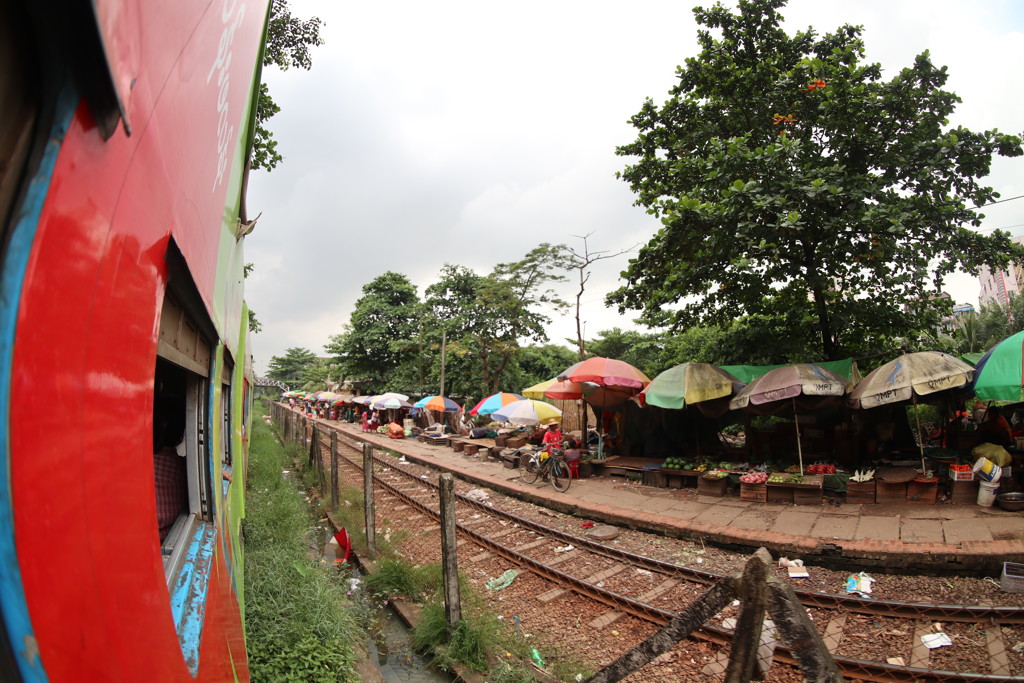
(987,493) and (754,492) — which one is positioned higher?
(987,493)

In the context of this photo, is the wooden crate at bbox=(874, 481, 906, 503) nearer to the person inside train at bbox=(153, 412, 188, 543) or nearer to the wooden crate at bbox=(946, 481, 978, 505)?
the wooden crate at bbox=(946, 481, 978, 505)

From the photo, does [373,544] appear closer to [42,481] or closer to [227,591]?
[227,591]

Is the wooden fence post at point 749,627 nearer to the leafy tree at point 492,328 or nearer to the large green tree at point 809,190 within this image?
the large green tree at point 809,190

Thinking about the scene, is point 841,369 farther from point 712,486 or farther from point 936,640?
point 936,640

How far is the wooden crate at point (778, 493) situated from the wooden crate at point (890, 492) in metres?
1.20

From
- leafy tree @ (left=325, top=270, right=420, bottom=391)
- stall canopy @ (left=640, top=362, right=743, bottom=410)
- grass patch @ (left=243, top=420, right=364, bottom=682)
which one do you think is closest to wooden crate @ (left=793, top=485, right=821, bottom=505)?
stall canopy @ (left=640, top=362, right=743, bottom=410)

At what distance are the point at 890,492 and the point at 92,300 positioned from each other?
9.91 m

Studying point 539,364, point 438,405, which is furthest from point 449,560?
point 539,364

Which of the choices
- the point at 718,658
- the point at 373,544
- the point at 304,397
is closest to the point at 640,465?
the point at 373,544

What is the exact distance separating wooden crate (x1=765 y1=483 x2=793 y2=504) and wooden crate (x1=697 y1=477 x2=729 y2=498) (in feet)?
2.77

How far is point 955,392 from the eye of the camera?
29.8ft

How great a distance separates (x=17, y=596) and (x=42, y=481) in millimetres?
146

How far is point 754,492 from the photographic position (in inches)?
338

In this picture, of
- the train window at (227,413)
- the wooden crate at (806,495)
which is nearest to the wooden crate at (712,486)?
the wooden crate at (806,495)
